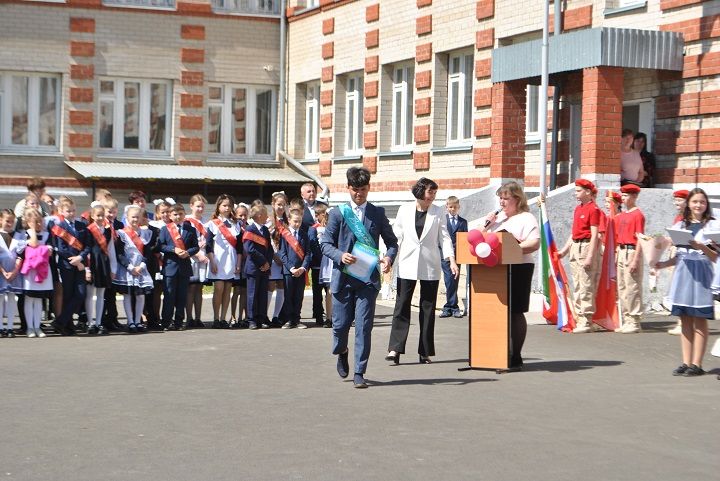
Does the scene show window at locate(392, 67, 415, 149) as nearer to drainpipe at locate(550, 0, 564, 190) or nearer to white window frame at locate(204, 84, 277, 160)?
white window frame at locate(204, 84, 277, 160)

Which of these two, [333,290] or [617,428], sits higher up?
[333,290]

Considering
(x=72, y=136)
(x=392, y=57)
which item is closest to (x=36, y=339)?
(x=392, y=57)

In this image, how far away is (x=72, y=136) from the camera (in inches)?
1299

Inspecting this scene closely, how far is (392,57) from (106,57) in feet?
25.6

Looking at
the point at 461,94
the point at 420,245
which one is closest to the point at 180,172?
the point at 461,94

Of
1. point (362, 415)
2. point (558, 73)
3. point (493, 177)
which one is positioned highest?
point (558, 73)

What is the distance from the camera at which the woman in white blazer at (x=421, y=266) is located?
13.7 meters

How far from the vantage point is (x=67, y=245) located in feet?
54.7

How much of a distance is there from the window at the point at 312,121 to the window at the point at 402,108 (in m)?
4.20

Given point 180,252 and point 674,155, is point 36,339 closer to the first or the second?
point 180,252

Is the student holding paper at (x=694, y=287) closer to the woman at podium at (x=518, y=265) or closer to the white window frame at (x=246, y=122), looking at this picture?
the woman at podium at (x=518, y=265)

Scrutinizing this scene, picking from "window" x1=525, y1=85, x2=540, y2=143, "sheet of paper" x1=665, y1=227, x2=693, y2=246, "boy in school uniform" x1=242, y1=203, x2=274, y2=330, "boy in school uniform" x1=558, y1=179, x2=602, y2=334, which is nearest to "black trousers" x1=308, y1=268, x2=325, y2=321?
"boy in school uniform" x1=242, y1=203, x2=274, y2=330

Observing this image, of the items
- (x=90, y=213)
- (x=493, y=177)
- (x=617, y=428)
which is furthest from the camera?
(x=493, y=177)

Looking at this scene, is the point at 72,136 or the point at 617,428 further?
the point at 72,136
